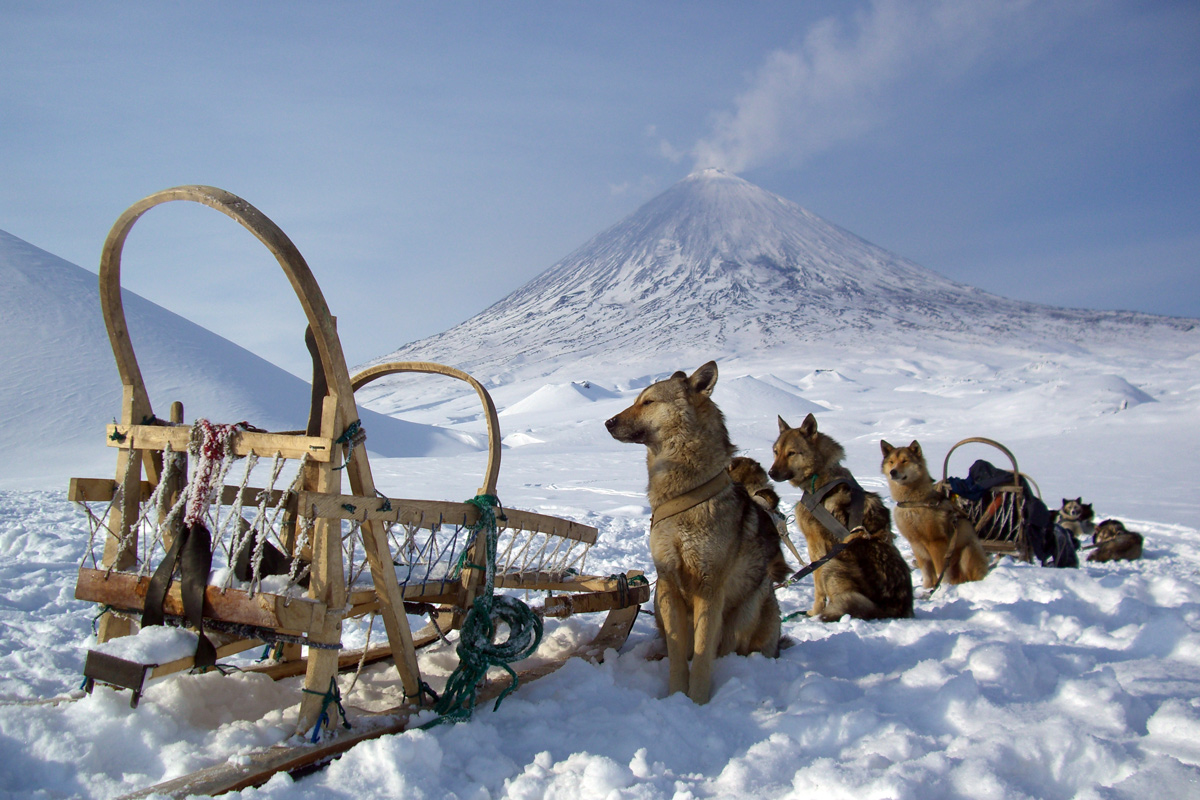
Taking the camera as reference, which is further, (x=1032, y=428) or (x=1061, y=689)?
(x=1032, y=428)

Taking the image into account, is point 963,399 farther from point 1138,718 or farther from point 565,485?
point 1138,718

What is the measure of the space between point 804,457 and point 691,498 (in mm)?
2543

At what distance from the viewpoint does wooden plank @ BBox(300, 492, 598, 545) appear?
7.95 feet

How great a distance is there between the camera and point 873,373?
53.1 meters

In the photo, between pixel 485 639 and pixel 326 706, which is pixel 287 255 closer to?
pixel 326 706

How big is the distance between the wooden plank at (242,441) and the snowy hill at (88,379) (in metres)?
9.16

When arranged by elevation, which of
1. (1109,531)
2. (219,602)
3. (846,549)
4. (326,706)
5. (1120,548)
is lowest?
(1120,548)

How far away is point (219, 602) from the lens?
8.34 feet

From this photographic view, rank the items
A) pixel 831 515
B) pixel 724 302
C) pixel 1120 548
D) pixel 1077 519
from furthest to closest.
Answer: pixel 724 302 < pixel 1077 519 < pixel 1120 548 < pixel 831 515

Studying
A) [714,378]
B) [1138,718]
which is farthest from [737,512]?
[1138,718]

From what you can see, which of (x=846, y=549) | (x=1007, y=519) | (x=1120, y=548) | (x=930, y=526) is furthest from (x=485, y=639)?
(x=1120, y=548)

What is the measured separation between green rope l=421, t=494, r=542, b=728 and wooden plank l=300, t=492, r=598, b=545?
0.09 meters

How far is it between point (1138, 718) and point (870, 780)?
1.35m

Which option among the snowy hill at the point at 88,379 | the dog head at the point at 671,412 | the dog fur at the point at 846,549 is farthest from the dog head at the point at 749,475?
the snowy hill at the point at 88,379
